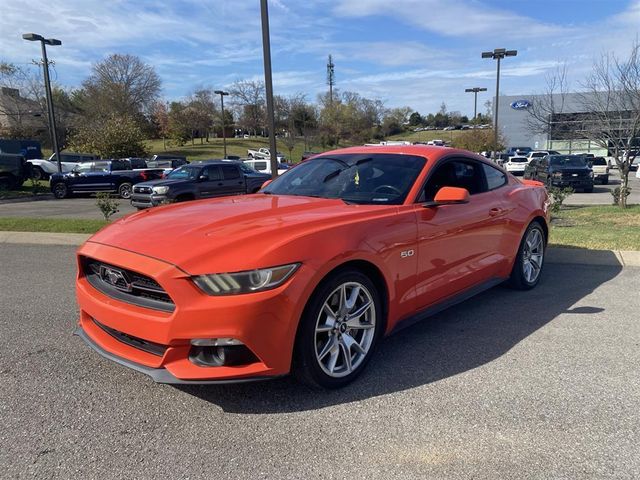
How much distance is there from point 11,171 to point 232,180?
42.0 feet

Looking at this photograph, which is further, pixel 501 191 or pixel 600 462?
pixel 501 191

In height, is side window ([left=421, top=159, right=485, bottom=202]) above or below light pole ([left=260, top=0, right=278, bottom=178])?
below

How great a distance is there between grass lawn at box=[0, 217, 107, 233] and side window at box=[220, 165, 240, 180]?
18.4ft

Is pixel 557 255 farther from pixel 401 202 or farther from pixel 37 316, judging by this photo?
pixel 37 316

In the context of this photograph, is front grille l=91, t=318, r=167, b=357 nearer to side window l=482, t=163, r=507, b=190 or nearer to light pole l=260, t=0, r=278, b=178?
side window l=482, t=163, r=507, b=190

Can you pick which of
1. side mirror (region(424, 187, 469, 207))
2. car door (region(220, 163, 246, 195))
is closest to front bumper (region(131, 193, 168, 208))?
car door (region(220, 163, 246, 195))

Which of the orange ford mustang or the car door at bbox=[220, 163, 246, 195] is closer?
the orange ford mustang

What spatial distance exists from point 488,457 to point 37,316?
4.33m

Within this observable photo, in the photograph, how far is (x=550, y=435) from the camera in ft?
9.18

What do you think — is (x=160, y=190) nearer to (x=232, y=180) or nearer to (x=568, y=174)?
(x=232, y=180)

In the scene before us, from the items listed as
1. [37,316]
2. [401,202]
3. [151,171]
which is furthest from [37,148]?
[401,202]

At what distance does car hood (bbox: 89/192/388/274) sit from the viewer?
113 inches

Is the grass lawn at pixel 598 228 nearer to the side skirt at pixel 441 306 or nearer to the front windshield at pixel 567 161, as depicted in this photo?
the side skirt at pixel 441 306

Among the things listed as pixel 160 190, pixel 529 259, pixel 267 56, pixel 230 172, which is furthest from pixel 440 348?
pixel 230 172
